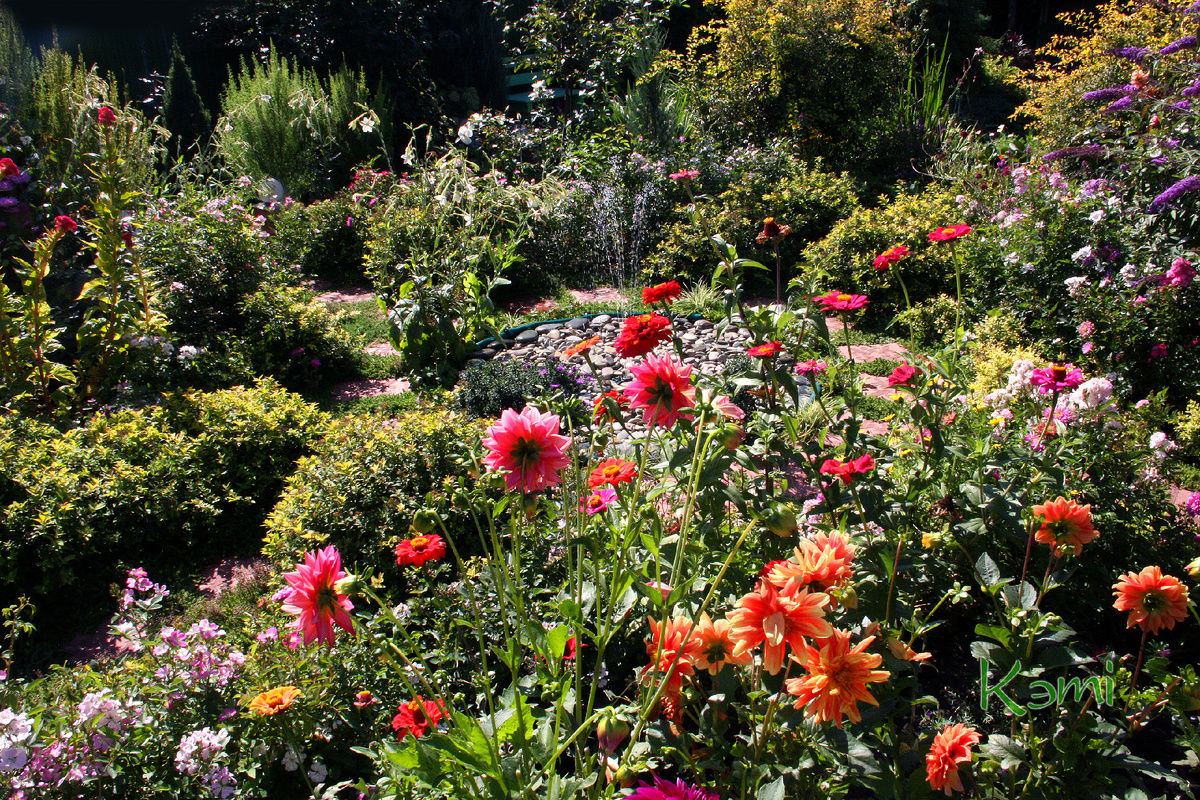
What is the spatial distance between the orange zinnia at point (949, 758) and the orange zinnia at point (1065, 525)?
1.42 feet

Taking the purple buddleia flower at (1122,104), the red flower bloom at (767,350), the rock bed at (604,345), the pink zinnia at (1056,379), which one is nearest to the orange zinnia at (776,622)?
the red flower bloom at (767,350)

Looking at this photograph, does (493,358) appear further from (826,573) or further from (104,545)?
(826,573)

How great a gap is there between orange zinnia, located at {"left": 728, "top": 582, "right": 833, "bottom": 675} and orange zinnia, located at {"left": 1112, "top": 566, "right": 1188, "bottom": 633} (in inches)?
25.2

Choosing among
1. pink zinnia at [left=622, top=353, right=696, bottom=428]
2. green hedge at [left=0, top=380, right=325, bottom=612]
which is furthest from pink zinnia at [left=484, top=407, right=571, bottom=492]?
green hedge at [left=0, top=380, right=325, bottom=612]

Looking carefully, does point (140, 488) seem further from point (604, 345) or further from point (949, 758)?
point (949, 758)

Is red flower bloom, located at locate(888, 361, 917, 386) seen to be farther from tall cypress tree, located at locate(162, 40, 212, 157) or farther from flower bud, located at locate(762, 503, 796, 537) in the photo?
tall cypress tree, located at locate(162, 40, 212, 157)

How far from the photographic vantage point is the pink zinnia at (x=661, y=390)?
1.11m

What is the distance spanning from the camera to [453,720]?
3.15ft

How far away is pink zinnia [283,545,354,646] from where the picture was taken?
0.94 metres

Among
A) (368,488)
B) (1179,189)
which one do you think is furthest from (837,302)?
(1179,189)

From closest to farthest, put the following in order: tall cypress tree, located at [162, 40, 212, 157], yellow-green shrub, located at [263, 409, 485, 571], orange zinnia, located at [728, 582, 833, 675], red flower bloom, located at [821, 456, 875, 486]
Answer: orange zinnia, located at [728, 582, 833, 675]
red flower bloom, located at [821, 456, 875, 486]
yellow-green shrub, located at [263, 409, 485, 571]
tall cypress tree, located at [162, 40, 212, 157]

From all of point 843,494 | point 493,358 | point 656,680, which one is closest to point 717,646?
point 656,680

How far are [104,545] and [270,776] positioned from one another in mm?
1771

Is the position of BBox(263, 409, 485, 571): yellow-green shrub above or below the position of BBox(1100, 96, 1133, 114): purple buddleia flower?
below
